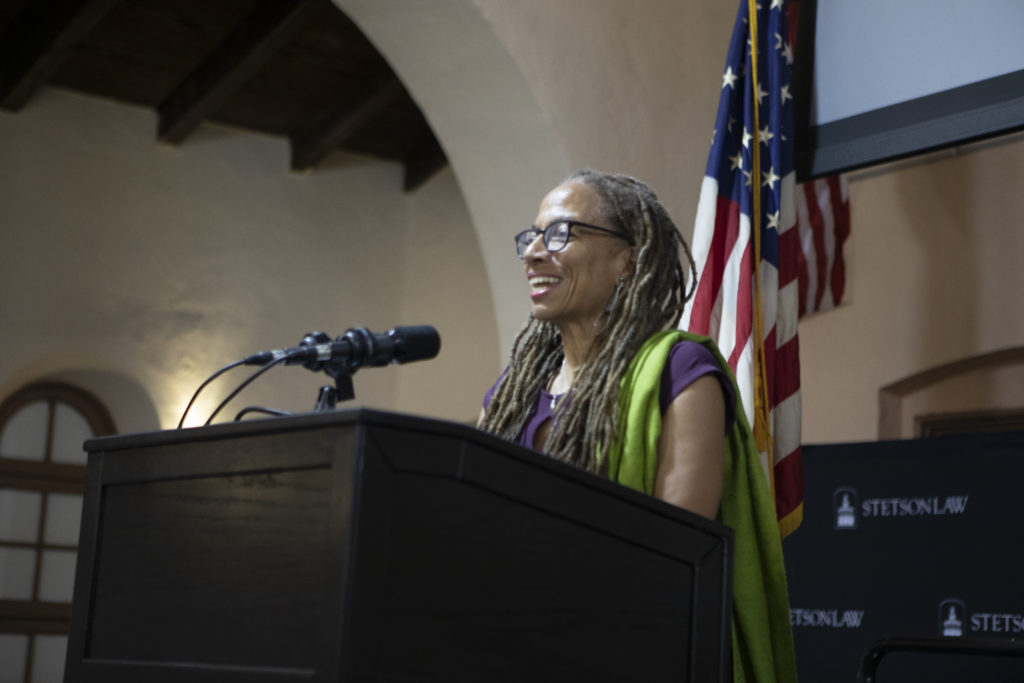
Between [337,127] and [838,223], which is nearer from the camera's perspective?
[838,223]

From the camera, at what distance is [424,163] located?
26.1ft

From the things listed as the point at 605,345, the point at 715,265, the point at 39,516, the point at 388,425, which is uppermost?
the point at 715,265

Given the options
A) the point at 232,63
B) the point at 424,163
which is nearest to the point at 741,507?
the point at 232,63

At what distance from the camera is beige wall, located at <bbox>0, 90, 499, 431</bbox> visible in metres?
6.82

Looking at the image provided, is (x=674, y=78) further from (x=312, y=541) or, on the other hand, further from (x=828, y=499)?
(x=312, y=541)

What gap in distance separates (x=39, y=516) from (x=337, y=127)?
2823 mm

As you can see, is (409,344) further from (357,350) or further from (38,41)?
(38,41)

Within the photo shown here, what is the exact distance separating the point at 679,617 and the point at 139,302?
6238 millimetres

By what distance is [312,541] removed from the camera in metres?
1.03

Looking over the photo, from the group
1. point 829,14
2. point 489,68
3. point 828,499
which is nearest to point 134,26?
point 489,68

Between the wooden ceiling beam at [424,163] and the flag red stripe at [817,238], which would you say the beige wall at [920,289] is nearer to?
the flag red stripe at [817,238]

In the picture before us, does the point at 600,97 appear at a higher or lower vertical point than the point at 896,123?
higher

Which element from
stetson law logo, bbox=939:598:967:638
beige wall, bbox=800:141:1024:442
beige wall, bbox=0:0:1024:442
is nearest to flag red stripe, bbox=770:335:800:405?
stetson law logo, bbox=939:598:967:638

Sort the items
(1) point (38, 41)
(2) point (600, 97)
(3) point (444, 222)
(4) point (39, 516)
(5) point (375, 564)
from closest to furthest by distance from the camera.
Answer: (5) point (375, 564) < (2) point (600, 97) < (1) point (38, 41) < (4) point (39, 516) < (3) point (444, 222)
